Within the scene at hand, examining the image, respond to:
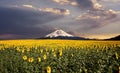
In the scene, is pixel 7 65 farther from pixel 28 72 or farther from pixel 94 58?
pixel 94 58

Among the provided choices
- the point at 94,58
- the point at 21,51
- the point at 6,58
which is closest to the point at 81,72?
the point at 94,58

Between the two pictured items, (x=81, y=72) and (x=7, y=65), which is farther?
(x=7, y=65)

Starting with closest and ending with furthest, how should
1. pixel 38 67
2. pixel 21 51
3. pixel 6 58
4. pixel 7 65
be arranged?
pixel 38 67, pixel 7 65, pixel 6 58, pixel 21 51

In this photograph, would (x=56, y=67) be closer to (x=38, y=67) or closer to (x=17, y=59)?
(x=38, y=67)

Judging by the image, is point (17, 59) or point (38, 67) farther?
point (17, 59)

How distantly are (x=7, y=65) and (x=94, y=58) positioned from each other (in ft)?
14.9

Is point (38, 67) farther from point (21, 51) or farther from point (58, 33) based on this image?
point (58, 33)

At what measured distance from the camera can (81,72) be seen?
14148mm

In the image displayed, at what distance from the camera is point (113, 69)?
14398 millimetres

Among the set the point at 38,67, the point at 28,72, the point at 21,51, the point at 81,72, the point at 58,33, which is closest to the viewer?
the point at 81,72

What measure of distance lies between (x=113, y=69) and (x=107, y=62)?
2293mm

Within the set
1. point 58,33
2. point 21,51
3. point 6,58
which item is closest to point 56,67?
point 6,58

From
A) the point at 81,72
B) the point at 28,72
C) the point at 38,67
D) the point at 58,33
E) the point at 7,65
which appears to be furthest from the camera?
the point at 58,33

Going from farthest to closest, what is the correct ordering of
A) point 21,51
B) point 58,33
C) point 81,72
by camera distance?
point 58,33 < point 21,51 < point 81,72
